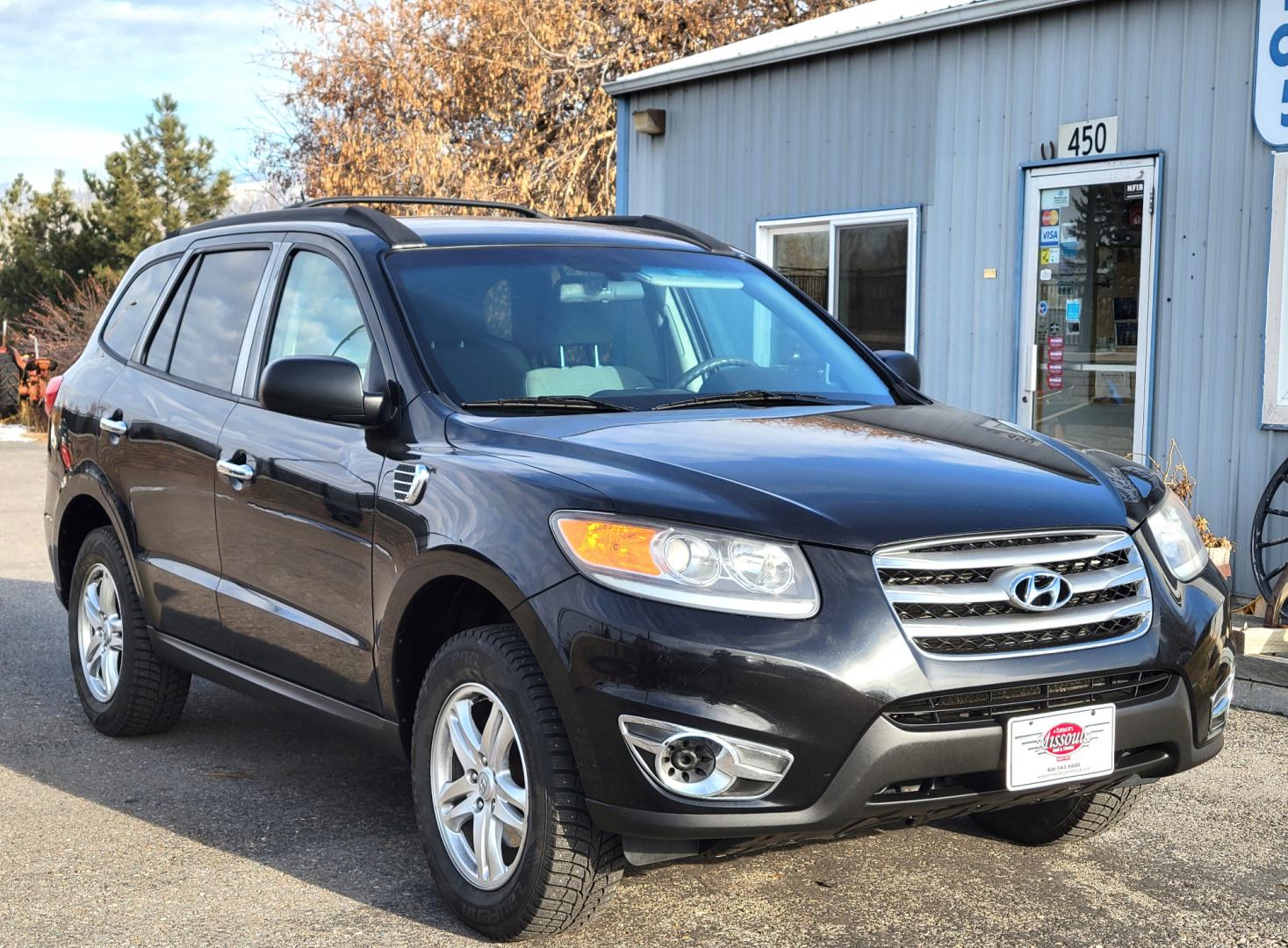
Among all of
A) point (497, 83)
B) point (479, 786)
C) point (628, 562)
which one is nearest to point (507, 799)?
point (479, 786)

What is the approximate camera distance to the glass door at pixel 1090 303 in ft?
30.1

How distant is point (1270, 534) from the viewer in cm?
853

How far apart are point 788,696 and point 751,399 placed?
57.3 inches

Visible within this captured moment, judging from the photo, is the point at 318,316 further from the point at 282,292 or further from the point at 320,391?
the point at 320,391

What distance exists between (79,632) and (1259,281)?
6426 millimetres

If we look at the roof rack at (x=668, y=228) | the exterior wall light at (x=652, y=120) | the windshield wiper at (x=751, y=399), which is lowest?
the windshield wiper at (x=751, y=399)

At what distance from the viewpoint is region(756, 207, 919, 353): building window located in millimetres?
10695

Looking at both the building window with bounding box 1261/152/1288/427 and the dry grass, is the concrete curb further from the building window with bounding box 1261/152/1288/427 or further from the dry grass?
the building window with bounding box 1261/152/1288/427

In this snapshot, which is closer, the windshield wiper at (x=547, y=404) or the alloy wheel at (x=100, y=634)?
the windshield wiper at (x=547, y=404)

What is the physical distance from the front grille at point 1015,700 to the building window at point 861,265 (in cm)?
725

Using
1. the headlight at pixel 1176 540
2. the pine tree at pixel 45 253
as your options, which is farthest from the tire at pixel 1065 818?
the pine tree at pixel 45 253

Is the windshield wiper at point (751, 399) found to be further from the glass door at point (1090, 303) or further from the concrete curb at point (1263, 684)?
the glass door at point (1090, 303)

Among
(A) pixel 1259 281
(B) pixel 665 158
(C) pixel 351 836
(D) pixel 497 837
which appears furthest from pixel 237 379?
(B) pixel 665 158

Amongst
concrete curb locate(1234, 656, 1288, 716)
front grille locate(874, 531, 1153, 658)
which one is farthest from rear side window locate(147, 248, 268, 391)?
concrete curb locate(1234, 656, 1288, 716)
